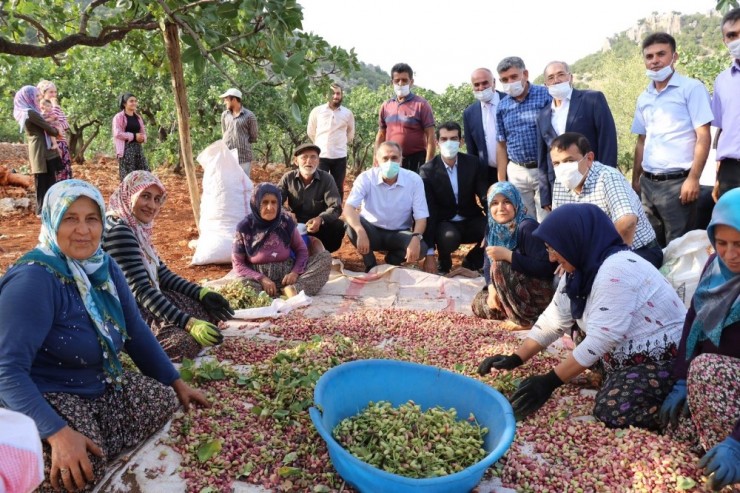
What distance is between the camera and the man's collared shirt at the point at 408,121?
6.10 m

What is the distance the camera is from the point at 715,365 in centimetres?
208

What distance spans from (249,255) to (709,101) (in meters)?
3.69

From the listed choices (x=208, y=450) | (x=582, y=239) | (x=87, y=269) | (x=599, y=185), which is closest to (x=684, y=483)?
(x=582, y=239)

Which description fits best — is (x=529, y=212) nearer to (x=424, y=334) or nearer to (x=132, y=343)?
(x=424, y=334)

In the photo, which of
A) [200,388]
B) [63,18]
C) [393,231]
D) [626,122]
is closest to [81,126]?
[63,18]

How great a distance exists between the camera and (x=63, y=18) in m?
4.38

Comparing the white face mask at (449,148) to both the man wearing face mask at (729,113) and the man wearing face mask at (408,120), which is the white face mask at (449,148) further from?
the man wearing face mask at (729,113)

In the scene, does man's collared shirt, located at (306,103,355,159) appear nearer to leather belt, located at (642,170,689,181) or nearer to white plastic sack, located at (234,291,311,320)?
white plastic sack, located at (234,291,311,320)

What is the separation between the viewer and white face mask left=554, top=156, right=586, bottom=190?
370 cm

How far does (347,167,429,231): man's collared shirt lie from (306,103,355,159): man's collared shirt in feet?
7.38

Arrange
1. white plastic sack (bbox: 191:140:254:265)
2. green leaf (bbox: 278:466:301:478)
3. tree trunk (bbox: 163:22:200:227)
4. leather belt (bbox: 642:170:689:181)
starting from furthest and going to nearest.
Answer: white plastic sack (bbox: 191:140:254:265)
tree trunk (bbox: 163:22:200:227)
leather belt (bbox: 642:170:689:181)
green leaf (bbox: 278:466:301:478)

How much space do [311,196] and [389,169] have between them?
0.82 metres

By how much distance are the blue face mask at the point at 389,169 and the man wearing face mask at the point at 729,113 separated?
8.44 feet

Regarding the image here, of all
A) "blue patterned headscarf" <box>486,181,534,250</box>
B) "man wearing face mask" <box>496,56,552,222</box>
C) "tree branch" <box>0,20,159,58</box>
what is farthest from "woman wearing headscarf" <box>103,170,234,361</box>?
"man wearing face mask" <box>496,56,552,222</box>
